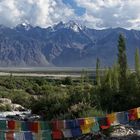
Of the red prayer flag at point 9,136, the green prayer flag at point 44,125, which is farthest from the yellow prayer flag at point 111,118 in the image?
the red prayer flag at point 9,136

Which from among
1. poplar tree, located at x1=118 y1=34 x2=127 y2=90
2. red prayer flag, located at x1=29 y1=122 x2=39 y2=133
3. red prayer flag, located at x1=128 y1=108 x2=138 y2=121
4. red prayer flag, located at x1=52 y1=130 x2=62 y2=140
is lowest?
red prayer flag, located at x1=52 y1=130 x2=62 y2=140

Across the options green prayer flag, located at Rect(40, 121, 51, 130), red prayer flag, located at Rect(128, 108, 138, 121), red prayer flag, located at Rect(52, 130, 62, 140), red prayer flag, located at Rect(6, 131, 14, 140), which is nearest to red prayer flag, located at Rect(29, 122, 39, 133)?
green prayer flag, located at Rect(40, 121, 51, 130)

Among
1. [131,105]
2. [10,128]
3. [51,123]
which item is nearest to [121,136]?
[51,123]

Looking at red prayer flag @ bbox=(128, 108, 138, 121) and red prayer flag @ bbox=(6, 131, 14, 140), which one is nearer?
red prayer flag @ bbox=(6, 131, 14, 140)

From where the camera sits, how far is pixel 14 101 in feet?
175

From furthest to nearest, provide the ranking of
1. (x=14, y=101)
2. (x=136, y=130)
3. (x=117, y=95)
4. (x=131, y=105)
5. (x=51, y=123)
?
(x=14, y=101) < (x=117, y=95) < (x=131, y=105) < (x=136, y=130) < (x=51, y=123)

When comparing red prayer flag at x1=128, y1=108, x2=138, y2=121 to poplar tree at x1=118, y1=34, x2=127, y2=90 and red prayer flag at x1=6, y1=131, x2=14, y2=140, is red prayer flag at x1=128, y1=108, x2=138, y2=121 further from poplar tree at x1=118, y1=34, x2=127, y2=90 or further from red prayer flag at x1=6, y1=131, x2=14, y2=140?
poplar tree at x1=118, y1=34, x2=127, y2=90

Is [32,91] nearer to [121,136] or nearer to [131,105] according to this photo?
[131,105]

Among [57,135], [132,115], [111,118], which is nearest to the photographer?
[57,135]

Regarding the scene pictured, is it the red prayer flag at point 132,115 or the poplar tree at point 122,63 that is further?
the poplar tree at point 122,63

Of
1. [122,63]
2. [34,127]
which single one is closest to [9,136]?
[34,127]

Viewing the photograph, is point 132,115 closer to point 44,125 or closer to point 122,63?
point 44,125

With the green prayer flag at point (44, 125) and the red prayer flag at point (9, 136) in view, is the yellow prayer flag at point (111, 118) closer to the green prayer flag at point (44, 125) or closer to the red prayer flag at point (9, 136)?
the green prayer flag at point (44, 125)

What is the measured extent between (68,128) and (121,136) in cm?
305
